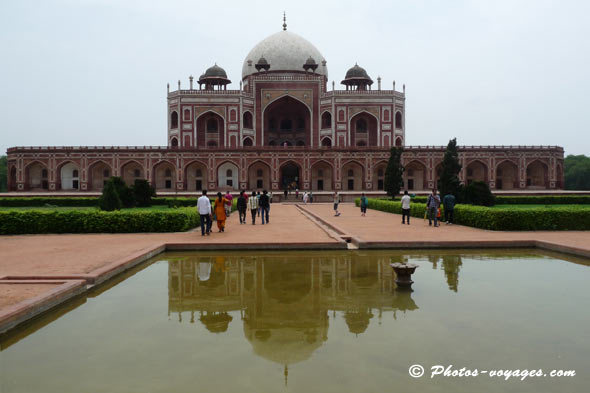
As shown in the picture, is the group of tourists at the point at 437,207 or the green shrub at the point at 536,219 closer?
the green shrub at the point at 536,219

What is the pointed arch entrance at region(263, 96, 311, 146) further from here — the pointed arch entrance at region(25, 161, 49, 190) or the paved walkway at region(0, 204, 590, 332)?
the paved walkway at region(0, 204, 590, 332)

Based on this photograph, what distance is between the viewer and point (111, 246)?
25.8 feet

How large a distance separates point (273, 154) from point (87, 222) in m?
23.8

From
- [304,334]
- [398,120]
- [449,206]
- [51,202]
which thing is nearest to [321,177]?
[398,120]

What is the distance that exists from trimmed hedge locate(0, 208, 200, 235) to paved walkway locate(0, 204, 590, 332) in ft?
1.51

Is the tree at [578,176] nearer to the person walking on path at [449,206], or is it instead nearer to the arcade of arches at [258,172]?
the arcade of arches at [258,172]

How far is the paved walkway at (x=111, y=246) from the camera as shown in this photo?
4.52m

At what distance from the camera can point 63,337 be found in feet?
11.7

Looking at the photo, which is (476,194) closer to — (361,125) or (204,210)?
(204,210)

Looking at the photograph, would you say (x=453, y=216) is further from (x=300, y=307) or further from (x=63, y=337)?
(x=63, y=337)

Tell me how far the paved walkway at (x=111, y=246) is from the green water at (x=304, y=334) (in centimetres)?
25

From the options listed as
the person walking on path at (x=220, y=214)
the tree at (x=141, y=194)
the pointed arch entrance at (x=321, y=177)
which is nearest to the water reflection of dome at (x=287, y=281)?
the person walking on path at (x=220, y=214)

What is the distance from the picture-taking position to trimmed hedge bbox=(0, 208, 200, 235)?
10.2 m

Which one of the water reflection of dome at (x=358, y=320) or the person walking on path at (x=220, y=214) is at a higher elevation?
the person walking on path at (x=220, y=214)
